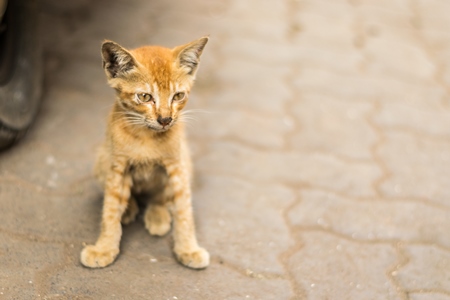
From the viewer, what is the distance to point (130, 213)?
10.1ft

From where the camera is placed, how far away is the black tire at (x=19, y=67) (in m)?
3.39

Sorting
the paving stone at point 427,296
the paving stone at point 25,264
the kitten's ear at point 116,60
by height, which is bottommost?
the paving stone at point 427,296

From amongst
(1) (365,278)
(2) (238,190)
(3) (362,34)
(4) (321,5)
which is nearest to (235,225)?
(2) (238,190)

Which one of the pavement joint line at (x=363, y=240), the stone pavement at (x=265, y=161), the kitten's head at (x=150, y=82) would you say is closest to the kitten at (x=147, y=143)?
the kitten's head at (x=150, y=82)

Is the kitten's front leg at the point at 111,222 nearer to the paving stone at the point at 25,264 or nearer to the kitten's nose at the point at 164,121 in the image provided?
the paving stone at the point at 25,264

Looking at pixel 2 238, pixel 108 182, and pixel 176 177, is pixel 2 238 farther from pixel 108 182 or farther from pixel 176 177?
pixel 176 177

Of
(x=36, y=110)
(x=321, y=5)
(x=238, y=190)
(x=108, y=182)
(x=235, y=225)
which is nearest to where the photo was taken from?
(x=108, y=182)

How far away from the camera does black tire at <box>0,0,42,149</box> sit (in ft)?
11.1

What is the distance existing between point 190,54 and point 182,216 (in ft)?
2.50

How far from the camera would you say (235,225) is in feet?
10.3

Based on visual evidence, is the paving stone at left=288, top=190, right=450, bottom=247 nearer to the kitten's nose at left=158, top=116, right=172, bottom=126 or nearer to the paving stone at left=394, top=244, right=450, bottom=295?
the paving stone at left=394, top=244, right=450, bottom=295

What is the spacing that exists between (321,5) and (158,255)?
4.11 m

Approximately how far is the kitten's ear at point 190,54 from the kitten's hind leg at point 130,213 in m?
0.78

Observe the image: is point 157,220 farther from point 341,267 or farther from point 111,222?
point 341,267
